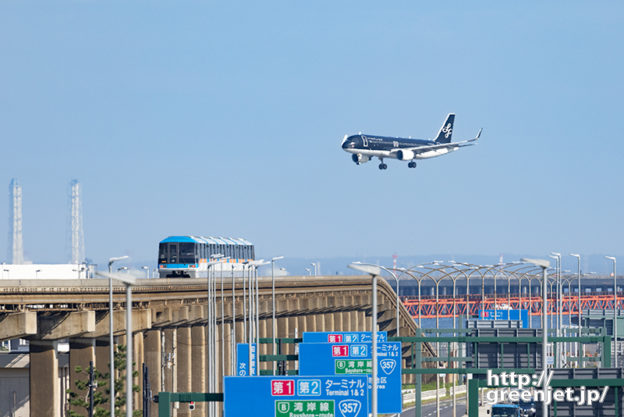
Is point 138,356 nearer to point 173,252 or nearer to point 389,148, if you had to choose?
point 173,252

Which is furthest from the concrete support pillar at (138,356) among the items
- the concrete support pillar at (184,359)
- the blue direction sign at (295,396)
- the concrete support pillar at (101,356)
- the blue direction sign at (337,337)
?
the blue direction sign at (295,396)

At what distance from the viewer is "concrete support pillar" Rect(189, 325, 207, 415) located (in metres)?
122

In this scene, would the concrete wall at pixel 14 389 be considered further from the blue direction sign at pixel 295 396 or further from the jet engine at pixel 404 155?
the jet engine at pixel 404 155

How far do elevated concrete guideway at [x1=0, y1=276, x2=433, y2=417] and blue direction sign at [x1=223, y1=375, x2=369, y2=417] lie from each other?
29.1 m

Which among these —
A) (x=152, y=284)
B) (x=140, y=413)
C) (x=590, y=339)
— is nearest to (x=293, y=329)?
(x=152, y=284)

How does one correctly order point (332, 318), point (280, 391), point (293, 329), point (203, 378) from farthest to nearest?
1. point (332, 318)
2. point (293, 329)
3. point (203, 378)
4. point (280, 391)

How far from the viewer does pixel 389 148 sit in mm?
156750

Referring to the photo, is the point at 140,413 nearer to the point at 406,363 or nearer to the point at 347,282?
the point at 347,282

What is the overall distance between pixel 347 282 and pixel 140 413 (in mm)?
95227

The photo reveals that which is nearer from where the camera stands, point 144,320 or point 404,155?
point 144,320

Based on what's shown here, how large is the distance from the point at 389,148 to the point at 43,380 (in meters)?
81.1

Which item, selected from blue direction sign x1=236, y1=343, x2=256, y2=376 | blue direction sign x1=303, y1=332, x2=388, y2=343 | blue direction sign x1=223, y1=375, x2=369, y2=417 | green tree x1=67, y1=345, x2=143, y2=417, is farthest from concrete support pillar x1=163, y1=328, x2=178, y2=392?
blue direction sign x1=223, y1=375, x2=369, y2=417

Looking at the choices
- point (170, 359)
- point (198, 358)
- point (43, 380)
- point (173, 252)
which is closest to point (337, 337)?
point (43, 380)

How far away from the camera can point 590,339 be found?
70500 mm
